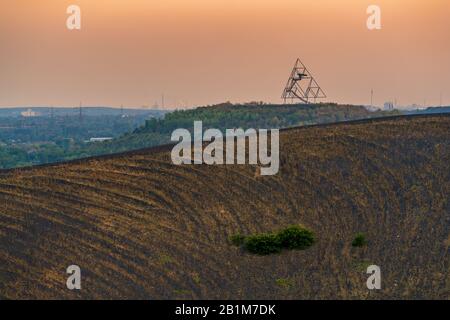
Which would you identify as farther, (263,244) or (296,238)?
(296,238)

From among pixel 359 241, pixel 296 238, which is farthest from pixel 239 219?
pixel 359 241

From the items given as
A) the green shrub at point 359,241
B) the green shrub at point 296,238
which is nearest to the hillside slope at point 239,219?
the green shrub at point 359,241

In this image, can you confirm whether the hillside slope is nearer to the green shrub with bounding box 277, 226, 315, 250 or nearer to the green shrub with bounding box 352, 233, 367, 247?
the green shrub with bounding box 352, 233, 367, 247

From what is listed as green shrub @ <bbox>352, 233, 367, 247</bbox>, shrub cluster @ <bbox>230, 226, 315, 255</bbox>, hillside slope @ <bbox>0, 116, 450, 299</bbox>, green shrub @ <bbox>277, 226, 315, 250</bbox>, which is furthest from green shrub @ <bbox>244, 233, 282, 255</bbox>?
green shrub @ <bbox>352, 233, 367, 247</bbox>

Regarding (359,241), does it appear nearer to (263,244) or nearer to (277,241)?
(277,241)

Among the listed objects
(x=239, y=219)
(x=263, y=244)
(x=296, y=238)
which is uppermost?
(x=239, y=219)

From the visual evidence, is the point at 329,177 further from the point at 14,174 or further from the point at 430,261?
the point at 14,174
